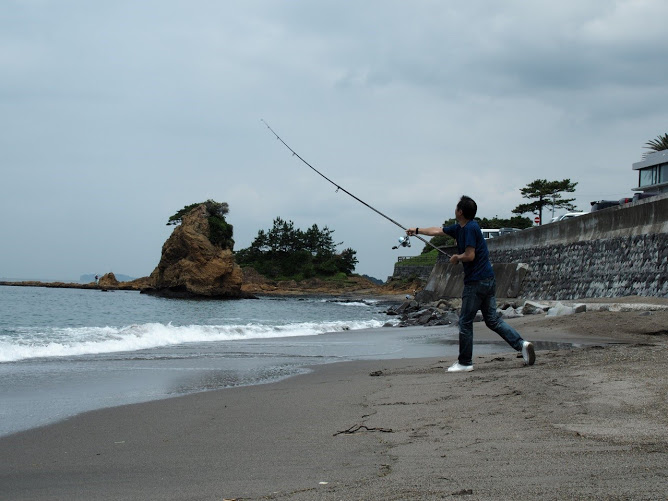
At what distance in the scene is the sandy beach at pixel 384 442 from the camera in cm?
256

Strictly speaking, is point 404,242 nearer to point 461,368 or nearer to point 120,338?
point 461,368

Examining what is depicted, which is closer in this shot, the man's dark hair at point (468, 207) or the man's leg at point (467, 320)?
the man's leg at point (467, 320)

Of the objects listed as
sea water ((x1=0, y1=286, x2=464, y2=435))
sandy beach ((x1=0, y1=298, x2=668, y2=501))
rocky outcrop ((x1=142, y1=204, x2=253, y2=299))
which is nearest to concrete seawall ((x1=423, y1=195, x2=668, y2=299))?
sea water ((x1=0, y1=286, x2=464, y2=435))

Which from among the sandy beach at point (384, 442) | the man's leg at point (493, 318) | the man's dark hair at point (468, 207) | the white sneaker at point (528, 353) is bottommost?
the sandy beach at point (384, 442)

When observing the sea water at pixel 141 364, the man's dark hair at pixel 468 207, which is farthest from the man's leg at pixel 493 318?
the sea water at pixel 141 364

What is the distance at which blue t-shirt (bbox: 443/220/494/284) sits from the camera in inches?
244

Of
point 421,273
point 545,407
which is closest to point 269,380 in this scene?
point 545,407

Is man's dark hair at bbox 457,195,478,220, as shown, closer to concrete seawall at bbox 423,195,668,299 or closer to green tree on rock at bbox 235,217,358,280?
concrete seawall at bbox 423,195,668,299

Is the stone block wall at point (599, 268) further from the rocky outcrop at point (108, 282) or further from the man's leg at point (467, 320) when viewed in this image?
the rocky outcrop at point (108, 282)

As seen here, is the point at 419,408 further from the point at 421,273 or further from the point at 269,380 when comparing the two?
the point at 421,273

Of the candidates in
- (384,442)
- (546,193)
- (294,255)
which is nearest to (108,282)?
(294,255)

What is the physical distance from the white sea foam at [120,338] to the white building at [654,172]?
1855 cm

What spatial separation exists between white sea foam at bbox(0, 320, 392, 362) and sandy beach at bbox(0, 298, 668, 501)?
5484mm

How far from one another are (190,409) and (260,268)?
7062cm
